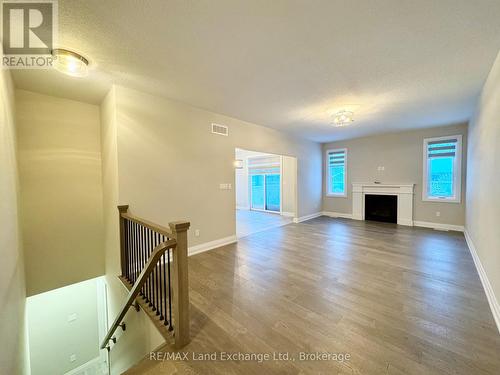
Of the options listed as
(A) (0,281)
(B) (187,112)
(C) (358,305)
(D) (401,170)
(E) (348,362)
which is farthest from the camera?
(D) (401,170)

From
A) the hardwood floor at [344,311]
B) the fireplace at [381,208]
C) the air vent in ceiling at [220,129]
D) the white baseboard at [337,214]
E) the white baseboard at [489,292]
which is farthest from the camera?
the white baseboard at [337,214]

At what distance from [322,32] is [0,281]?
353 centimetres

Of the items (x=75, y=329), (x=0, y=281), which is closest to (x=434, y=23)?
(x=0, y=281)

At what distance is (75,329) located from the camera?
4332mm

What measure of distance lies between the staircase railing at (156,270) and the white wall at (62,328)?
239 cm

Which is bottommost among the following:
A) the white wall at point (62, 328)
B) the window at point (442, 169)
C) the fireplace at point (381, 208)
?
the white wall at point (62, 328)

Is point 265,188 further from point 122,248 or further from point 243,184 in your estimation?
point 122,248

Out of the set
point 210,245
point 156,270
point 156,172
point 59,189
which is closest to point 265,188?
point 210,245

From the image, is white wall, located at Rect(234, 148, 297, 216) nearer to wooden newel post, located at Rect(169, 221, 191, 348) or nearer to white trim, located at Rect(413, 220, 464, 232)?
white trim, located at Rect(413, 220, 464, 232)

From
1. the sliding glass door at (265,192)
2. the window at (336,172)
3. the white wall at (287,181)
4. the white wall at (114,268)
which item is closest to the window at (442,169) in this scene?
the window at (336,172)

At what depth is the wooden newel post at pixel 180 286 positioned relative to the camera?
1.73 metres

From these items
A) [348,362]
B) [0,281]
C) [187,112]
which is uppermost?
[187,112]

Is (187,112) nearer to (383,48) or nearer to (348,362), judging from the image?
(383,48)

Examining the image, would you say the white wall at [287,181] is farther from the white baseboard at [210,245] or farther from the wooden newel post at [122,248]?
the wooden newel post at [122,248]
